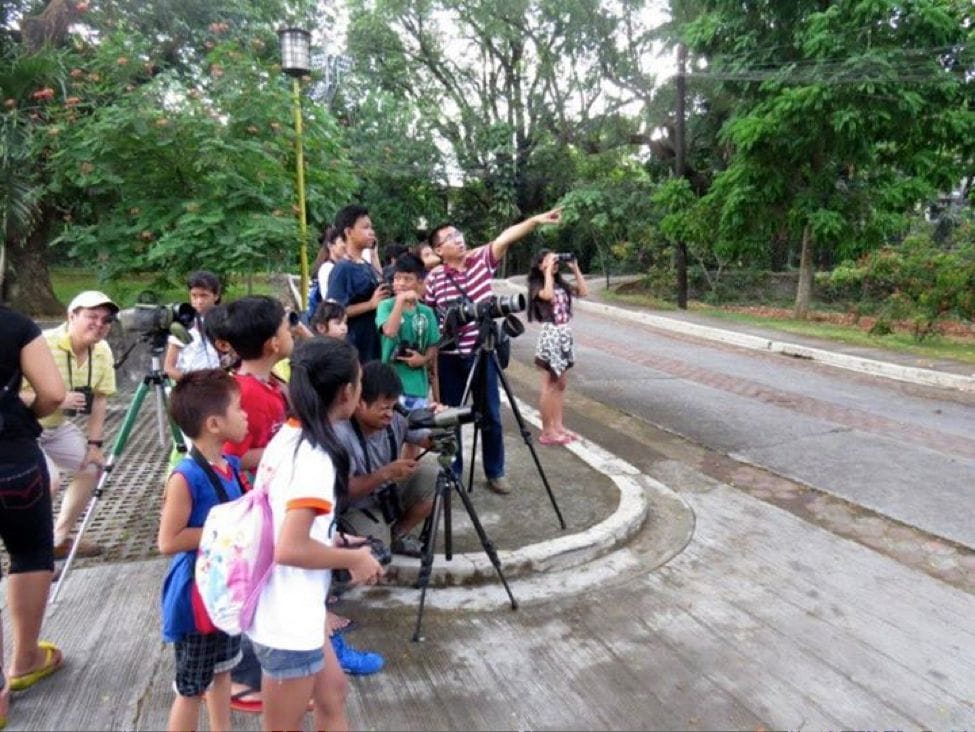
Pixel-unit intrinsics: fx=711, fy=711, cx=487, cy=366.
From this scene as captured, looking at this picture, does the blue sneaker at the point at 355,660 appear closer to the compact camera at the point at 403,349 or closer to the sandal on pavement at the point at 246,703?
the sandal on pavement at the point at 246,703

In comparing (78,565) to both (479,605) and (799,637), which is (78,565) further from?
(799,637)

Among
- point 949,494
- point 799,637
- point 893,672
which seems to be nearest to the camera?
point 893,672

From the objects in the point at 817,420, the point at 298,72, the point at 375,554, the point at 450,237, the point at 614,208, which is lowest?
the point at 817,420

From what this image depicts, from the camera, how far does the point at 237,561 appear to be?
192 centimetres

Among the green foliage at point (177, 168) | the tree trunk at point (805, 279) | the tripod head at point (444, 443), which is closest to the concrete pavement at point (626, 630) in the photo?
the tripod head at point (444, 443)

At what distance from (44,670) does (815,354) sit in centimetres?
1132

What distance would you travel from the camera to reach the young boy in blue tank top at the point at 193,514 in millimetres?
2111

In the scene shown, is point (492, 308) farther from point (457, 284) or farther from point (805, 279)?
point (805, 279)

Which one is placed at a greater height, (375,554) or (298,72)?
(298,72)

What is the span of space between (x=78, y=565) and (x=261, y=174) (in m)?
3.11

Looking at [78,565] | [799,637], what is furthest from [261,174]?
[799,637]

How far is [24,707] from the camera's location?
Answer: 2625mm

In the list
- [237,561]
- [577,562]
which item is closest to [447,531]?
[577,562]

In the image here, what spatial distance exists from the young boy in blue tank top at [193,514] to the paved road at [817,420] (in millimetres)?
4276
